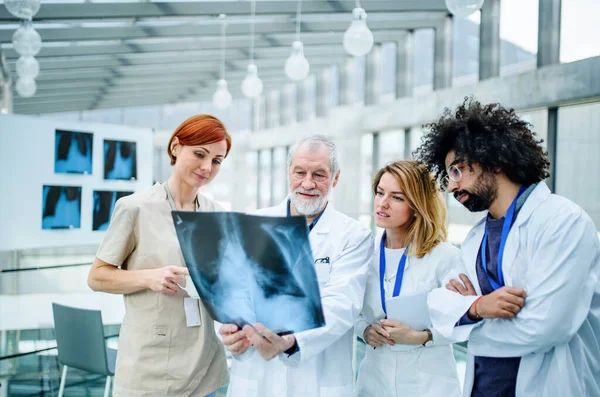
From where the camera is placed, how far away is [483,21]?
852 centimetres

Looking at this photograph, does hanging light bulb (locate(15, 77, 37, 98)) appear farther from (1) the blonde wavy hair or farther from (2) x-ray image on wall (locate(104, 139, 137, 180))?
(1) the blonde wavy hair

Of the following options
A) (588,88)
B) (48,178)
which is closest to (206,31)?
(48,178)

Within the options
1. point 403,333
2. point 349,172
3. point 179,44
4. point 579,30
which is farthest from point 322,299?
point 349,172

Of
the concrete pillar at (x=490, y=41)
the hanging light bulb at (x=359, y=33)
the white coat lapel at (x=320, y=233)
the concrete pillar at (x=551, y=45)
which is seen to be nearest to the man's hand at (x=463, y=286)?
the white coat lapel at (x=320, y=233)

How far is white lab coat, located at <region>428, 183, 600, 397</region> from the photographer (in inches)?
66.1

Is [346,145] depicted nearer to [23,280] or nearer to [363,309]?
[23,280]

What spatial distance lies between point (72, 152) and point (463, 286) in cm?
392

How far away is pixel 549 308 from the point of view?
167 centimetres

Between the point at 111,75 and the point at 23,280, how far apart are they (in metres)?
8.58

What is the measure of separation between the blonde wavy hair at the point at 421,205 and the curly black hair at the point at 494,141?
0.27 metres

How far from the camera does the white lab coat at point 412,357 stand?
216cm

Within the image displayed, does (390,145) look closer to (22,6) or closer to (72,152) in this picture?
(72,152)

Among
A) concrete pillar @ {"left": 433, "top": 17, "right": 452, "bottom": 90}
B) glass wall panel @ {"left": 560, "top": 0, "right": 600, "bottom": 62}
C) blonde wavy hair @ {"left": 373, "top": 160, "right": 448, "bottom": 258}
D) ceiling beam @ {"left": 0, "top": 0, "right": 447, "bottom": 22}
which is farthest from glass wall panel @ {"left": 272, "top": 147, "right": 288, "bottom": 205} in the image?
blonde wavy hair @ {"left": 373, "top": 160, "right": 448, "bottom": 258}

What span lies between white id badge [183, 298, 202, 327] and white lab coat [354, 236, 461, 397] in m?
0.64
